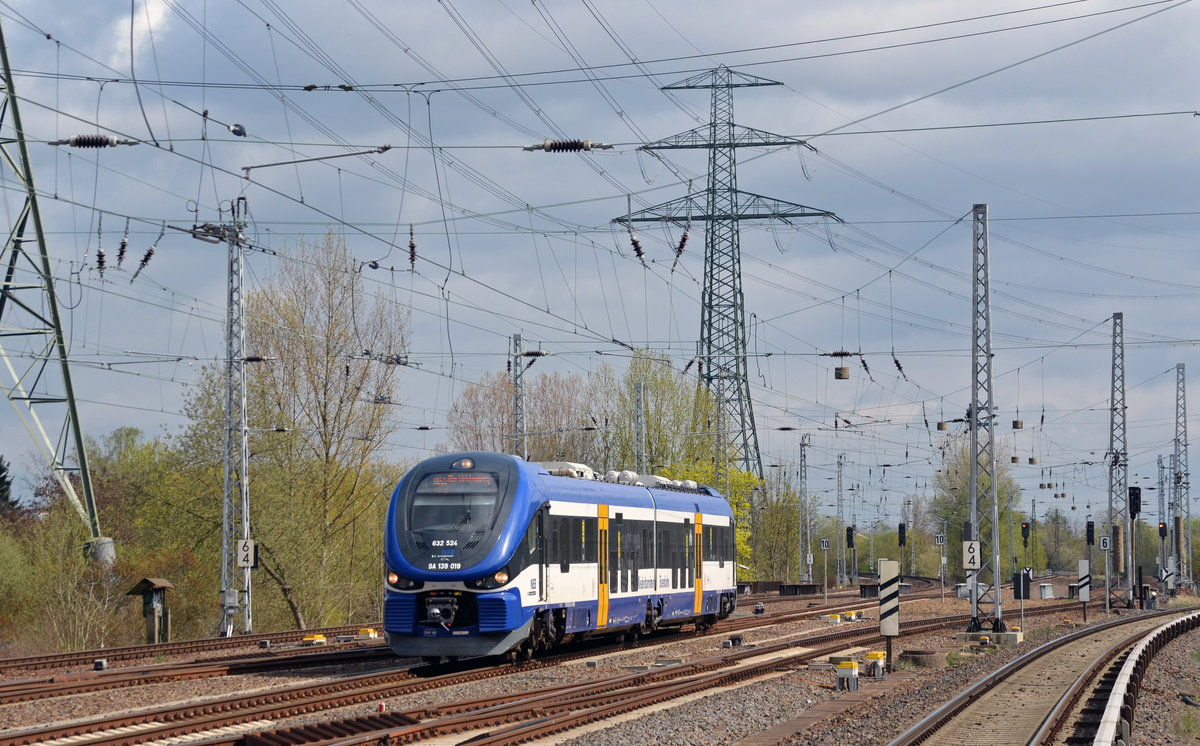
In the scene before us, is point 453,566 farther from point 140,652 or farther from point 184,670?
point 140,652

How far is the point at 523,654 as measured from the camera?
2486 centimetres

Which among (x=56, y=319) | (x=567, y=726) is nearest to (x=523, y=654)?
(x=567, y=726)

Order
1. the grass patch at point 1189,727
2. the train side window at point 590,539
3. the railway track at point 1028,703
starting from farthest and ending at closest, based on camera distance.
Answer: the train side window at point 590,539 < the grass patch at point 1189,727 < the railway track at point 1028,703

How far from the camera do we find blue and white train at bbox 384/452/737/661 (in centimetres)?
2270

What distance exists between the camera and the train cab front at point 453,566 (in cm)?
2266

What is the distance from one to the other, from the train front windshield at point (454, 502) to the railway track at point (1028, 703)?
28.8ft

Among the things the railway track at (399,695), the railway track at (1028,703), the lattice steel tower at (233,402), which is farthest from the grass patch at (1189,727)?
the lattice steel tower at (233,402)

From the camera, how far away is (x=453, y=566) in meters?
22.8

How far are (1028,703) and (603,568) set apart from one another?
9984mm

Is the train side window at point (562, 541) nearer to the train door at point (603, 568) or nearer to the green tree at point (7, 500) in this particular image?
the train door at point (603, 568)

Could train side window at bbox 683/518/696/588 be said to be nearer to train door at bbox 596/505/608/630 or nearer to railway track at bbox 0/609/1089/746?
train door at bbox 596/505/608/630

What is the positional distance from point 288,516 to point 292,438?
5436 millimetres

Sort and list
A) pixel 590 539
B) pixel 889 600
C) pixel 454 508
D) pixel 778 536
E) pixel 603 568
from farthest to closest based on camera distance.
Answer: pixel 778 536 < pixel 603 568 < pixel 590 539 < pixel 889 600 < pixel 454 508

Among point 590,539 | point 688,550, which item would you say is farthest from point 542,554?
point 688,550
